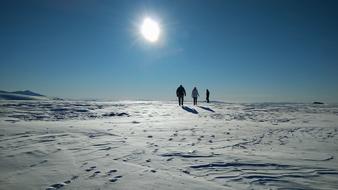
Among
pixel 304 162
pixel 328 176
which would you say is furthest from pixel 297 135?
pixel 328 176

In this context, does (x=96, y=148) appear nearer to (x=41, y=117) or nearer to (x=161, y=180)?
(x=161, y=180)

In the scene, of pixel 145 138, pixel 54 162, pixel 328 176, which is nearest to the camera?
pixel 328 176

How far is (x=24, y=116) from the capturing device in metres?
14.2

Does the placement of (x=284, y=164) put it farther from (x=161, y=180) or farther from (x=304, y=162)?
(x=161, y=180)

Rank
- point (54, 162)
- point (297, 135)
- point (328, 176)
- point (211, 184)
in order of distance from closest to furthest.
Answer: point (211, 184) → point (328, 176) → point (54, 162) → point (297, 135)

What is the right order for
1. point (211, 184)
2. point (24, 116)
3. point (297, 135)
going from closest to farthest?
point (211, 184) → point (297, 135) → point (24, 116)

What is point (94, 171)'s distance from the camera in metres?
5.50

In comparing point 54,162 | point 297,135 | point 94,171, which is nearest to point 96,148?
point 54,162

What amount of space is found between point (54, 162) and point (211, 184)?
3554mm

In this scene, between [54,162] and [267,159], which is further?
[267,159]

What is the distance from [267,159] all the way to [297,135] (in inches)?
198

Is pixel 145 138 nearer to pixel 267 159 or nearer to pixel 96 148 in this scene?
pixel 96 148

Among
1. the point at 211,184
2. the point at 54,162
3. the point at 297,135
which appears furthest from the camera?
the point at 297,135

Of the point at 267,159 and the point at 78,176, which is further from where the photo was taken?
the point at 267,159
